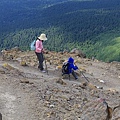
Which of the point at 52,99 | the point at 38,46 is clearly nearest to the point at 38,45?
the point at 38,46

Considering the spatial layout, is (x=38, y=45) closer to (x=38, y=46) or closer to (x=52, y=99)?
(x=38, y=46)

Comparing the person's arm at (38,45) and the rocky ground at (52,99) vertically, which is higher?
the person's arm at (38,45)

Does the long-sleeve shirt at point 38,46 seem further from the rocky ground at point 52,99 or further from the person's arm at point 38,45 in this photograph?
the rocky ground at point 52,99

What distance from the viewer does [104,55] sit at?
424 ft

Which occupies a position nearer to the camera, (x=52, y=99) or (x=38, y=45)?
(x=52, y=99)

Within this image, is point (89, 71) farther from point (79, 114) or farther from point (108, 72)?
point (79, 114)

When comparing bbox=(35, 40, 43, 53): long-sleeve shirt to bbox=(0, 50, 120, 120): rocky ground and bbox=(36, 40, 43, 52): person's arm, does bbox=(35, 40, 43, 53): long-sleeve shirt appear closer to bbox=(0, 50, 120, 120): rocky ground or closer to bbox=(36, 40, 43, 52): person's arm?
bbox=(36, 40, 43, 52): person's arm

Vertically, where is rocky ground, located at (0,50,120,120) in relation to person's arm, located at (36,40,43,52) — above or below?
below

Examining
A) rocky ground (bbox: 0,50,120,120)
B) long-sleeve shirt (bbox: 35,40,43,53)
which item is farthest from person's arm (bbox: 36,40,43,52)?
rocky ground (bbox: 0,50,120,120)

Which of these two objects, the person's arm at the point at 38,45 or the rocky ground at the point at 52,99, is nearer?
the rocky ground at the point at 52,99

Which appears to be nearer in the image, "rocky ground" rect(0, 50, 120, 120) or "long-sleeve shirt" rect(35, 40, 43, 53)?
"rocky ground" rect(0, 50, 120, 120)

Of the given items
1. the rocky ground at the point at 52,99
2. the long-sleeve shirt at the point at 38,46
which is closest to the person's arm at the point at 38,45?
the long-sleeve shirt at the point at 38,46

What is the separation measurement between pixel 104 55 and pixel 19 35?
219 feet

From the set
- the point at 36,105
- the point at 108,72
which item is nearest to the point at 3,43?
the point at 108,72
